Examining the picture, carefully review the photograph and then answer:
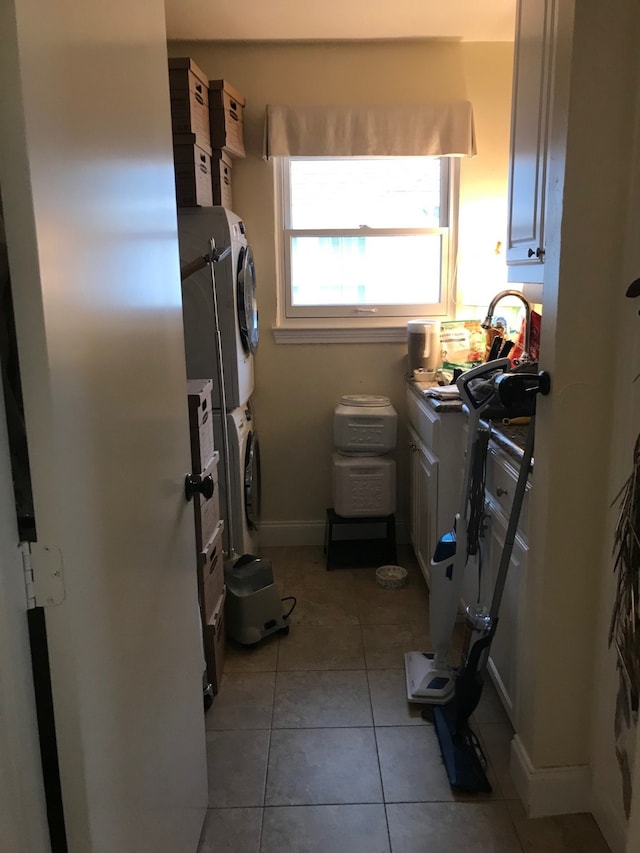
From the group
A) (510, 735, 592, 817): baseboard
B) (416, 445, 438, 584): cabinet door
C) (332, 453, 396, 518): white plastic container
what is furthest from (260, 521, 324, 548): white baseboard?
(510, 735, 592, 817): baseboard

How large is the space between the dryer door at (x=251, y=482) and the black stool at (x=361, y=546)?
0.40m

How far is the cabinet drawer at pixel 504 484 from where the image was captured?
193 cm

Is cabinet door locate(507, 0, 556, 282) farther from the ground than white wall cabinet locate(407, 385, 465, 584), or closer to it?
farther from the ground

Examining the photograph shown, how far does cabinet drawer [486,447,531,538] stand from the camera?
1.93 metres

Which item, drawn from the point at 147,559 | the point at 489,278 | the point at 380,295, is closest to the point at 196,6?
Result: the point at 380,295

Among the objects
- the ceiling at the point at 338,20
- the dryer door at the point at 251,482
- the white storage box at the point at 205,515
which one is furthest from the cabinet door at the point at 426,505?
the ceiling at the point at 338,20

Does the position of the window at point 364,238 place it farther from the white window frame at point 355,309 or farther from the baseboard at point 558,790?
the baseboard at point 558,790

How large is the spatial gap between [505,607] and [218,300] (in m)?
1.62

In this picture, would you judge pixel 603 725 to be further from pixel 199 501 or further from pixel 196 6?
pixel 196 6

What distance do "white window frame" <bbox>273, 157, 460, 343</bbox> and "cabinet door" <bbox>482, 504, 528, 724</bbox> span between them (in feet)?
5.18

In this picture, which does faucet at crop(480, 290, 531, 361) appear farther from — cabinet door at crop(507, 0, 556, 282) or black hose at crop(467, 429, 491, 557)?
black hose at crop(467, 429, 491, 557)

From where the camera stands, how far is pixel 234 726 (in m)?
2.21

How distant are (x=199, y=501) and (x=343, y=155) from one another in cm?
196

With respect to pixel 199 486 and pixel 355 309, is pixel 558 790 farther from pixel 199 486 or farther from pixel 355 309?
pixel 355 309
